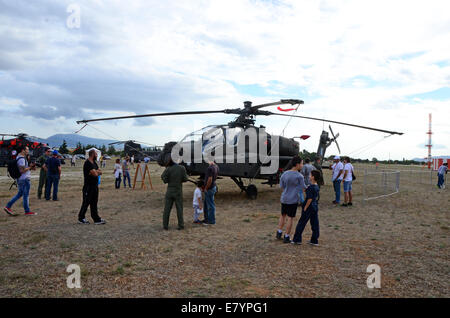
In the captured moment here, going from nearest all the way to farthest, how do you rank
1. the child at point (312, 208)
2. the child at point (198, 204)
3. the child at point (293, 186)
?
the child at point (312, 208) → the child at point (293, 186) → the child at point (198, 204)

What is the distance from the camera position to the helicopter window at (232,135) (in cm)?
1129

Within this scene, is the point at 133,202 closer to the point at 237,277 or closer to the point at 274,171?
the point at 274,171

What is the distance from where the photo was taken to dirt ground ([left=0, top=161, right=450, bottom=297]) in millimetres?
4039

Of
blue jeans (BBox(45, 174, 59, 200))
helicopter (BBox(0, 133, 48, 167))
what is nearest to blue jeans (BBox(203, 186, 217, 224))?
blue jeans (BBox(45, 174, 59, 200))

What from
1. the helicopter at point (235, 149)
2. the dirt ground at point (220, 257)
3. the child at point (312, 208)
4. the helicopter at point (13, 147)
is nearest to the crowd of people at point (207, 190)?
the child at point (312, 208)

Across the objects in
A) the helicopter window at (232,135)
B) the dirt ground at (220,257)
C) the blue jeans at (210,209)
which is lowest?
the dirt ground at (220,257)

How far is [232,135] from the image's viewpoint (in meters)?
11.3

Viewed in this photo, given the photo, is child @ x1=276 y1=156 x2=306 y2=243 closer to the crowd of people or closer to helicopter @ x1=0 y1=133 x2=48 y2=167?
the crowd of people

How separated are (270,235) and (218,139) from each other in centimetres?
504

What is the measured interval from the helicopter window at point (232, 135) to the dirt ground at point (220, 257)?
305 centimetres

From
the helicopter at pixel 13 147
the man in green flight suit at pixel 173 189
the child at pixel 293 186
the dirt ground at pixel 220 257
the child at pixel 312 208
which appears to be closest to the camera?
the dirt ground at pixel 220 257

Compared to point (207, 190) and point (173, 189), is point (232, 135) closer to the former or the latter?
point (207, 190)

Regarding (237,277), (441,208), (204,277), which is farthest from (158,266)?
(441,208)

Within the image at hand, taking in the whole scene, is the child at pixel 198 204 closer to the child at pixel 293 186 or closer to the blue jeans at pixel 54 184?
the child at pixel 293 186
